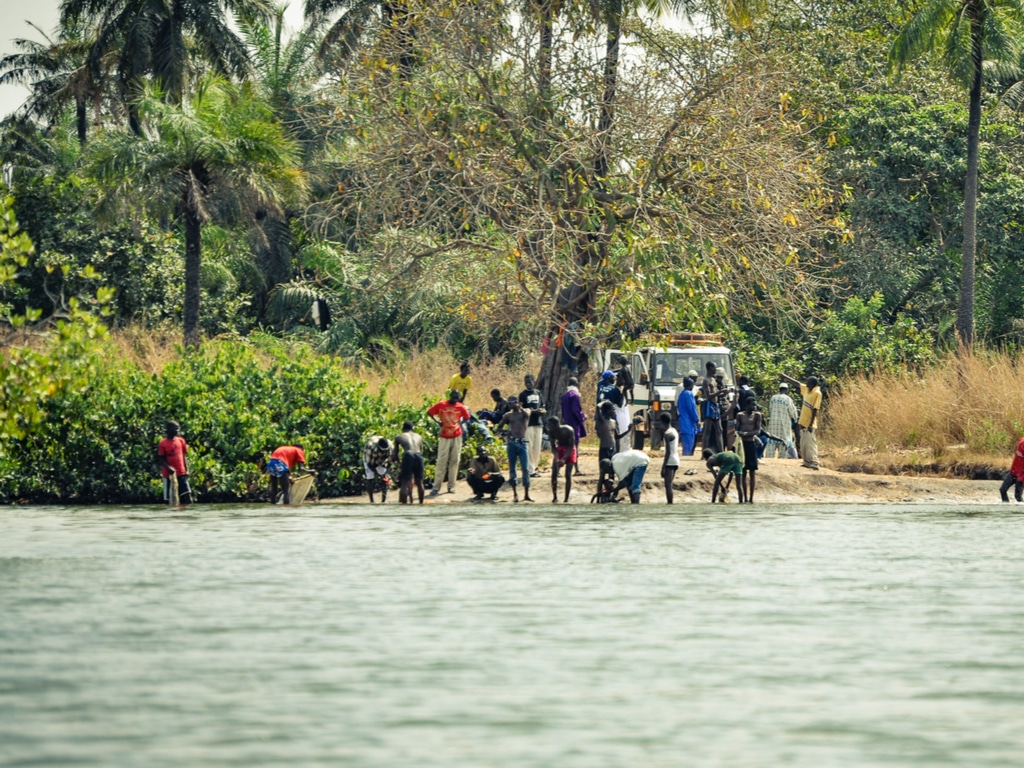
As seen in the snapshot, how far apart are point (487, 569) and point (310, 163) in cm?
2452

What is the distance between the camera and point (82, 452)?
29.0m

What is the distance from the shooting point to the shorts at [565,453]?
1046 inches

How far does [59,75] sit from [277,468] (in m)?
37.6

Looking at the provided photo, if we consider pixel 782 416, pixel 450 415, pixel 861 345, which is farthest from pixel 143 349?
pixel 861 345

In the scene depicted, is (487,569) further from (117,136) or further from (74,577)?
(117,136)

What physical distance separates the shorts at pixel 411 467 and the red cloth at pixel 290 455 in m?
1.60

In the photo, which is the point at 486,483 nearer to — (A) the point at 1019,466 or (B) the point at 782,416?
(B) the point at 782,416

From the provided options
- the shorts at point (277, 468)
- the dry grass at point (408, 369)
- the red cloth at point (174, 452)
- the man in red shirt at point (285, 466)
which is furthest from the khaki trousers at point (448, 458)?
the red cloth at point (174, 452)

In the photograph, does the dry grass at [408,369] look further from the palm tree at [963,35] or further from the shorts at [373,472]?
the palm tree at [963,35]

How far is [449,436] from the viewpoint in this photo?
27.3m

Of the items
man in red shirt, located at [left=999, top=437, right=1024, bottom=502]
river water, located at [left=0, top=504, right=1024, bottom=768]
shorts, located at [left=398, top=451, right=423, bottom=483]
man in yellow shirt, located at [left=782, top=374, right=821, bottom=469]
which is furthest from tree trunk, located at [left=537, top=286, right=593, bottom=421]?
man in red shirt, located at [left=999, top=437, right=1024, bottom=502]

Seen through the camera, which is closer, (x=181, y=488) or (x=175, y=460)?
(x=175, y=460)

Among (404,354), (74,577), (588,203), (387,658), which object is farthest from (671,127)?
(387,658)

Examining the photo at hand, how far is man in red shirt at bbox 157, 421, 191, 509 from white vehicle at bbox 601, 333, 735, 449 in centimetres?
891
